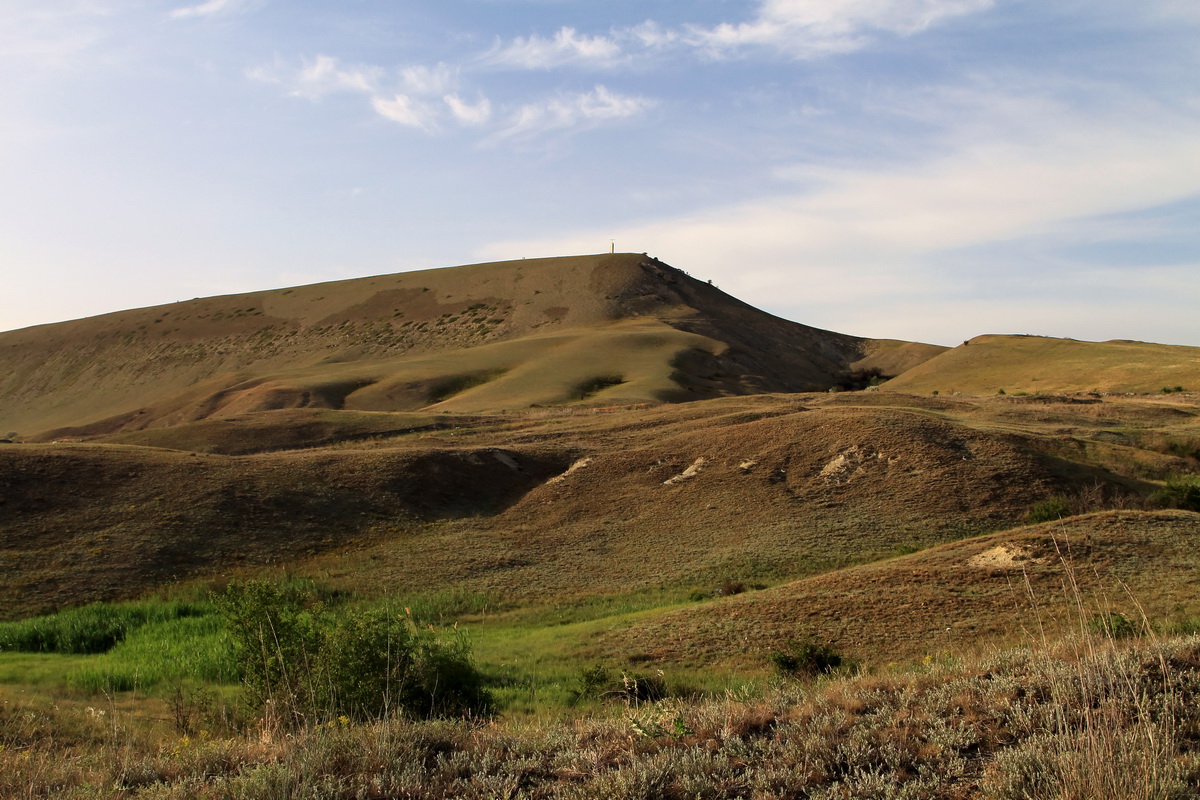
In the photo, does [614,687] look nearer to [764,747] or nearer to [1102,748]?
[764,747]

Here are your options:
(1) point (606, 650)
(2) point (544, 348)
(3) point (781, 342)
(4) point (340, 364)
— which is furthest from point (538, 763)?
(3) point (781, 342)

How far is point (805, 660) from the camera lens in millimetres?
12500

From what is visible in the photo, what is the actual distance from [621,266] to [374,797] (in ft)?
332

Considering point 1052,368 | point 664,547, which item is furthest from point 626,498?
point 1052,368

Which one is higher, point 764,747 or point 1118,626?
point 764,747

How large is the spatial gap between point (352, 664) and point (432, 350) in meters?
80.7

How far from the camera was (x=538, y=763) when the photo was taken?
6340 millimetres

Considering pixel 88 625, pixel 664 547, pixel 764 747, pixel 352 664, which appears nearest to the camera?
pixel 764 747

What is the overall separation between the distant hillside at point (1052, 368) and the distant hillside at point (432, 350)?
43.3ft

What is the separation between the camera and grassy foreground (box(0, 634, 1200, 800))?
5469 mm

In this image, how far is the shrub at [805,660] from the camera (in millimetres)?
12234

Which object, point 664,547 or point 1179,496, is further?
point 1179,496

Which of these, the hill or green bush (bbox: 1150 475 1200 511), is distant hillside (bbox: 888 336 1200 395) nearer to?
the hill

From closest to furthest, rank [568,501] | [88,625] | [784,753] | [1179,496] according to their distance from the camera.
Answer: [784,753] → [88,625] → [1179,496] → [568,501]
